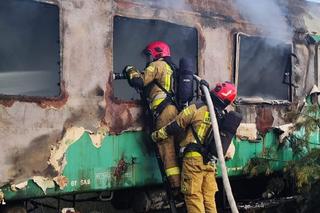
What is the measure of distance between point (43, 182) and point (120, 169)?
85cm

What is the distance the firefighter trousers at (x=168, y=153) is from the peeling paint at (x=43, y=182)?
1212 millimetres

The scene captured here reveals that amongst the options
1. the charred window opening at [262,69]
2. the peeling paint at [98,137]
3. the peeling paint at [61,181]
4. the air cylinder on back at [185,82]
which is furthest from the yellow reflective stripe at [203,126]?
the peeling paint at [61,181]

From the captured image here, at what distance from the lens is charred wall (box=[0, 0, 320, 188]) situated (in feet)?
14.3

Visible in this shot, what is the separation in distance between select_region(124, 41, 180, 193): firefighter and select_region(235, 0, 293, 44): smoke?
1601 mm

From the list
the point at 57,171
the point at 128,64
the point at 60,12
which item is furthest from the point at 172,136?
the point at 60,12

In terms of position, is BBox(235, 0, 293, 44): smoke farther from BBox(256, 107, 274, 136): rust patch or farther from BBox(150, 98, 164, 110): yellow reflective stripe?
BBox(150, 98, 164, 110): yellow reflective stripe

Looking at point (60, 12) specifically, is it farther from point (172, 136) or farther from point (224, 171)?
point (224, 171)

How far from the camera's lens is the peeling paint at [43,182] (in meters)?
4.41

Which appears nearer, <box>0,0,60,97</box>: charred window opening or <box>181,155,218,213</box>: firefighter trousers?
<box>0,0,60,97</box>: charred window opening

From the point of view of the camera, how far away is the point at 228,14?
614cm

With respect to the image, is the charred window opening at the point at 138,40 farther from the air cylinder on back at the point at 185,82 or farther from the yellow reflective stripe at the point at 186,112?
the yellow reflective stripe at the point at 186,112

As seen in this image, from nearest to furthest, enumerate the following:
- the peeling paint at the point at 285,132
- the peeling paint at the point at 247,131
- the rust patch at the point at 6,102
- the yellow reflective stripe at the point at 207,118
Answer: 1. the rust patch at the point at 6,102
2. the yellow reflective stripe at the point at 207,118
3. the peeling paint at the point at 247,131
4. the peeling paint at the point at 285,132

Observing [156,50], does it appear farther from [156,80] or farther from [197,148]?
[197,148]

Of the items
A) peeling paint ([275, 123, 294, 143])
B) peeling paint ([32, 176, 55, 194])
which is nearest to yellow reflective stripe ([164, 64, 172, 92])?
peeling paint ([32, 176, 55, 194])
